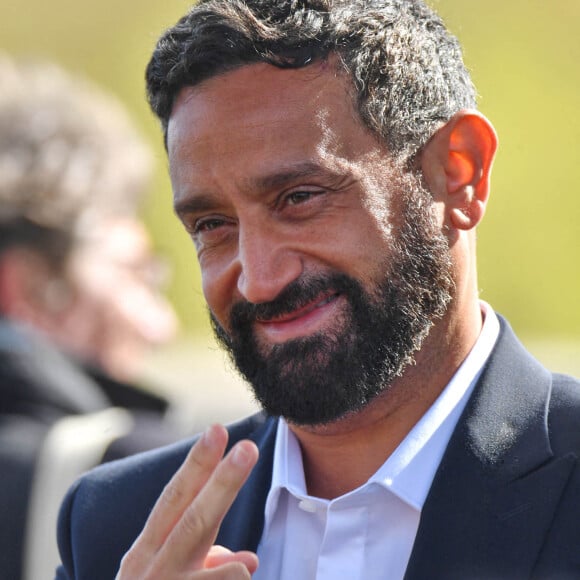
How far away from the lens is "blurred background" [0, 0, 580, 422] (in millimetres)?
6418

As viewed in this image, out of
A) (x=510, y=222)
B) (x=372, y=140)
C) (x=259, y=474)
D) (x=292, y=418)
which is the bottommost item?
(x=510, y=222)

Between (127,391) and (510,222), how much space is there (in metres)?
3.67

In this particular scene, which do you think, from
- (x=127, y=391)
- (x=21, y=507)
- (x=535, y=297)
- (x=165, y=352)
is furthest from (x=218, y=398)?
(x=21, y=507)

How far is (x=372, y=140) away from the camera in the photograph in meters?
2.32

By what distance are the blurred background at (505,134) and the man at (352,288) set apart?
3.49 metres

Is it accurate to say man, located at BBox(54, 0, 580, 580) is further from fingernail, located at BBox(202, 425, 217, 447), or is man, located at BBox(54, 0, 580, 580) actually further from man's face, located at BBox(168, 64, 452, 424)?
fingernail, located at BBox(202, 425, 217, 447)

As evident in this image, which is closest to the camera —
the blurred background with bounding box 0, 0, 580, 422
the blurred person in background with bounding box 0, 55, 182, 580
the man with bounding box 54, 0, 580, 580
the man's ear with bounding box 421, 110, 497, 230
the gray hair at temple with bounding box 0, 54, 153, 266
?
the man with bounding box 54, 0, 580, 580

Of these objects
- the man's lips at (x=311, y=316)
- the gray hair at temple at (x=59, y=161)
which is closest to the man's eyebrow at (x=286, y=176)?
the man's lips at (x=311, y=316)

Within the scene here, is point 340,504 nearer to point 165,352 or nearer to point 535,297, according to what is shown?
point 535,297

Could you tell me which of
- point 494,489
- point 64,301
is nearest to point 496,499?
point 494,489

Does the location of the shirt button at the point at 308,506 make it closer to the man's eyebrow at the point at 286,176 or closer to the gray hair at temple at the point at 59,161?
the man's eyebrow at the point at 286,176

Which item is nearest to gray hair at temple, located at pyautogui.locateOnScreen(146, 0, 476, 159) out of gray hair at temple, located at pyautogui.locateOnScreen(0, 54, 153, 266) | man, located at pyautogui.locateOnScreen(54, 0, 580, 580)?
man, located at pyautogui.locateOnScreen(54, 0, 580, 580)

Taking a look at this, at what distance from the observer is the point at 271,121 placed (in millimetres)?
2242

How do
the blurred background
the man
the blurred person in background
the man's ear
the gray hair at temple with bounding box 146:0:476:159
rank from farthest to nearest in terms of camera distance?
the blurred background
the blurred person in background
the man's ear
the gray hair at temple with bounding box 146:0:476:159
the man
